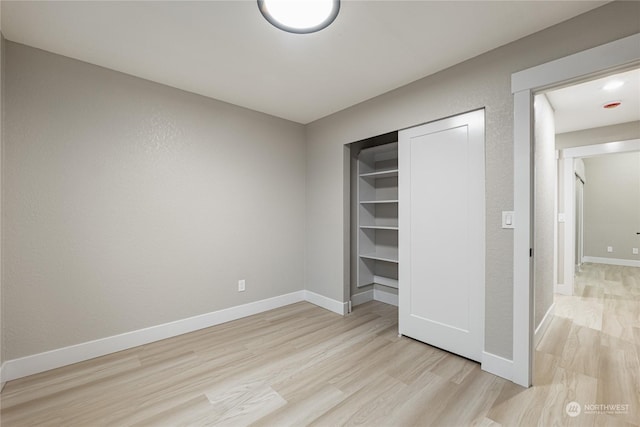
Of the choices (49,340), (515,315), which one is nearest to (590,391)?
(515,315)

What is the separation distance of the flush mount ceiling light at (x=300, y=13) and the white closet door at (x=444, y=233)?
1.32 metres

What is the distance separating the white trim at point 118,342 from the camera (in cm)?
199

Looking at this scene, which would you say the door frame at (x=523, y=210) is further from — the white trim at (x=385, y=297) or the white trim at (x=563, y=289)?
the white trim at (x=563, y=289)

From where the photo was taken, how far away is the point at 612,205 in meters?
6.12

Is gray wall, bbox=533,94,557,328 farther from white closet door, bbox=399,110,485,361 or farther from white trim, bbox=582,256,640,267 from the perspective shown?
white trim, bbox=582,256,640,267

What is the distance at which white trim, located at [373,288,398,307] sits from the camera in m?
3.68

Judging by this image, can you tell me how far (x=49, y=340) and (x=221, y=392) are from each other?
4.94 feet

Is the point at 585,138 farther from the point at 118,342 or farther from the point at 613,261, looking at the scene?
the point at 118,342

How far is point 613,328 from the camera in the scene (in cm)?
274

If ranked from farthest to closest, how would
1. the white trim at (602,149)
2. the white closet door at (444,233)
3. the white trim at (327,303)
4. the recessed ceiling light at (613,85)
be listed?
the white trim at (602,149)
the white trim at (327,303)
the recessed ceiling light at (613,85)
the white closet door at (444,233)

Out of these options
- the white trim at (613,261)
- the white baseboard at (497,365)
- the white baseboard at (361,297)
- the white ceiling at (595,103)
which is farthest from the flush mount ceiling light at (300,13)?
the white trim at (613,261)

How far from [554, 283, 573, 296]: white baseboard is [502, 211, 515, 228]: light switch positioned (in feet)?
10.4

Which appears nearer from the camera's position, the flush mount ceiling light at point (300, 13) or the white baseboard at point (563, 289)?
the flush mount ceiling light at point (300, 13)

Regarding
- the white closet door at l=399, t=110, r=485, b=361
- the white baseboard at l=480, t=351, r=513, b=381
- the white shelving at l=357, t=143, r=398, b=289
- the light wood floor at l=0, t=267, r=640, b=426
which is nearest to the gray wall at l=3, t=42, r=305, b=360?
the light wood floor at l=0, t=267, r=640, b=426
